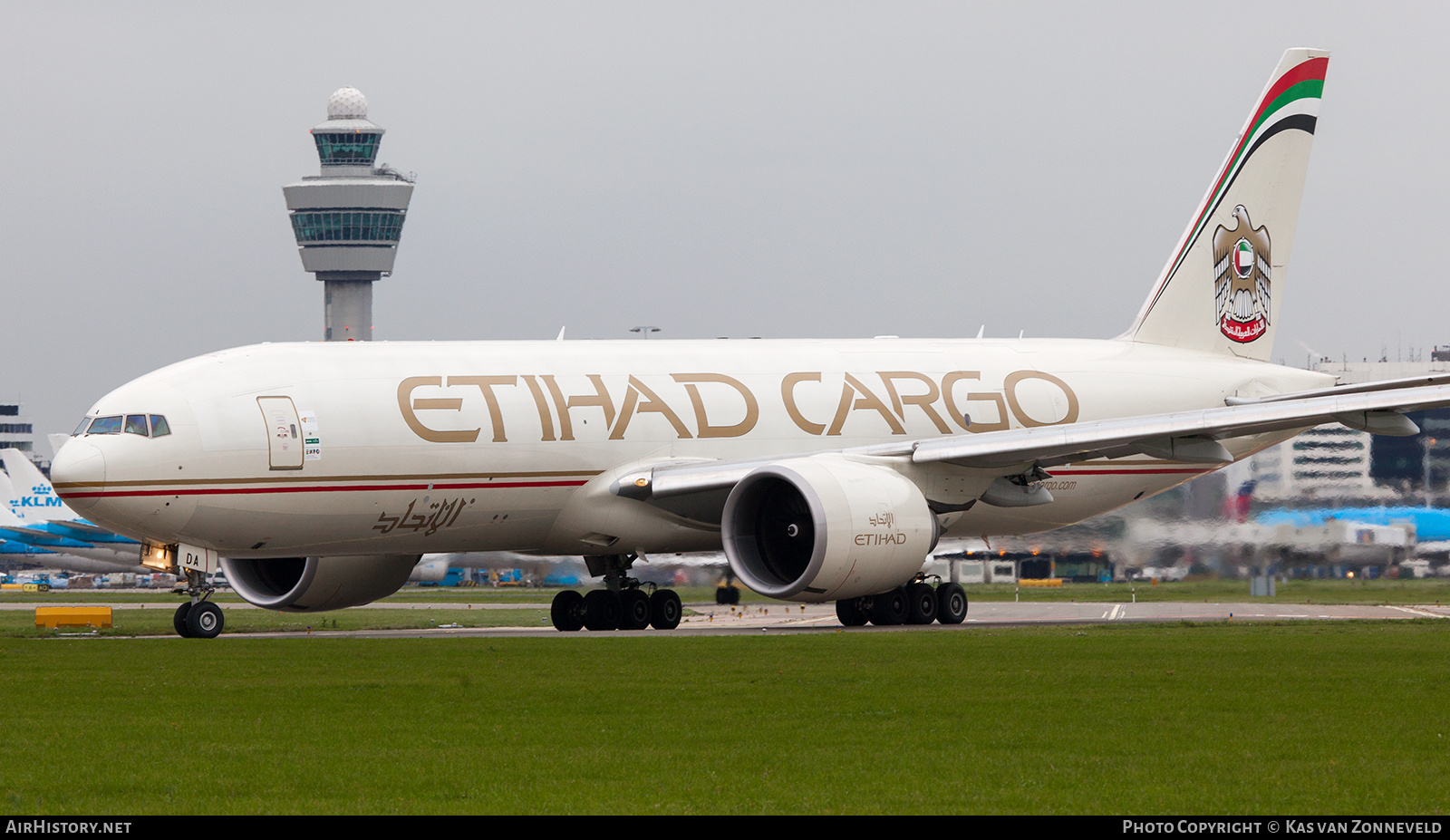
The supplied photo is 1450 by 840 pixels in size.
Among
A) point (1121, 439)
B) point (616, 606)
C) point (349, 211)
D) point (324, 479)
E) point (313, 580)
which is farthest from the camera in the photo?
point (349, 211)

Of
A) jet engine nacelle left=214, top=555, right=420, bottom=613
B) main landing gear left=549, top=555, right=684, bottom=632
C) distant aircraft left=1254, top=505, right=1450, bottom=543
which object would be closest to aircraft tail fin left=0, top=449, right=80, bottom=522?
jet engine nacelle left=214, top=555, right=420, bottom=613

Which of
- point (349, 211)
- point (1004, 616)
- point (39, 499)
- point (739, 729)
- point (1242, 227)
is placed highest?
point (349, 211)

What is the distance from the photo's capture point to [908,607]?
2688 cm

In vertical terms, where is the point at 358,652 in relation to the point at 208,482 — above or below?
below

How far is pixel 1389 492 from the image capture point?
34.6m

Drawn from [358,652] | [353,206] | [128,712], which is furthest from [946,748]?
[353,206]

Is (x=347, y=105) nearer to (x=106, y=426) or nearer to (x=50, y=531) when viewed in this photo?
(x=50, y=531)

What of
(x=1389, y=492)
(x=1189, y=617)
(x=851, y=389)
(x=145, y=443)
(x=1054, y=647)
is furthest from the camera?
(x=1389, y=492)

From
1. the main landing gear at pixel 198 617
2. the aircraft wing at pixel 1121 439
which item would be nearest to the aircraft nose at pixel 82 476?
the main landing gear at pixel 198 617

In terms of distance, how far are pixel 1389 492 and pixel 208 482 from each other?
22.5m

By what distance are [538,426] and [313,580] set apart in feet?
15.2

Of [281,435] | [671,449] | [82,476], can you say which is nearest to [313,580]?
[281,435]

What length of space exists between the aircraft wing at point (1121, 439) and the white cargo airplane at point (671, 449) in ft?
0.16

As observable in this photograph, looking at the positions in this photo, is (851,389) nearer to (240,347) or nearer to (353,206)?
(240,347)
